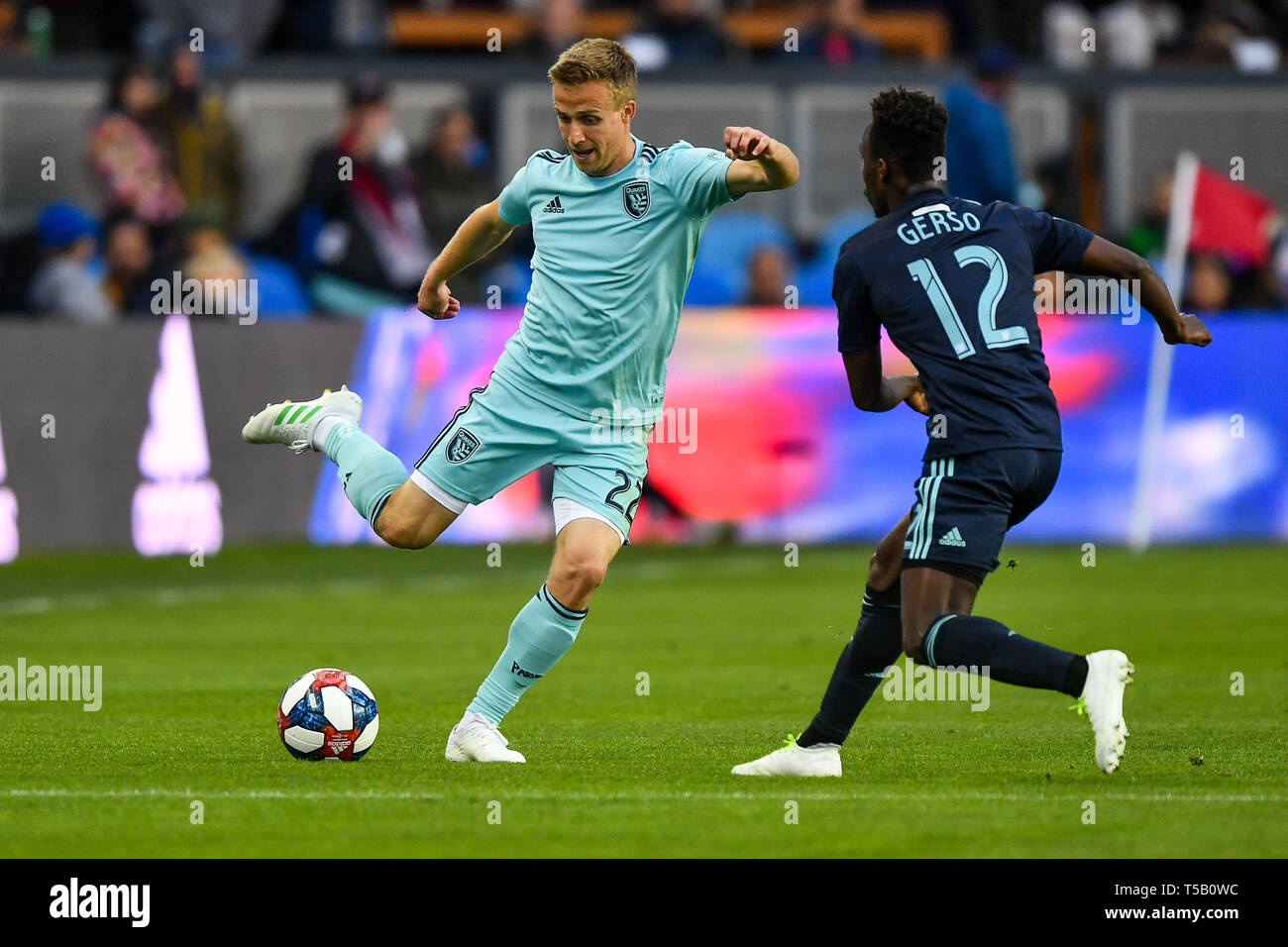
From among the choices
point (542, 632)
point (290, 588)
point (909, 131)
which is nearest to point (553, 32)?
point (290, 588)

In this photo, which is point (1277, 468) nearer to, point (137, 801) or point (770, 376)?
point (770, 376)

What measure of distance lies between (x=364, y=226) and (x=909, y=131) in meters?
11.6

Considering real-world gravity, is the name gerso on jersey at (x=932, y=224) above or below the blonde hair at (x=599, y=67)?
below

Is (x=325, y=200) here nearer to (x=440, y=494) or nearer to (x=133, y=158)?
(x=133, y=158)

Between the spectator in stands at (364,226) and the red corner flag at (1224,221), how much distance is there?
6.21 meters

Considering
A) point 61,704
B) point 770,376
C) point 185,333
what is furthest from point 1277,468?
point 61,704

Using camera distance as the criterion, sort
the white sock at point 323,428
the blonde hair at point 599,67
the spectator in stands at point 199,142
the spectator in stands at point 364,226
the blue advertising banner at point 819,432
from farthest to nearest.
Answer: the spectator in stands at point 364,226 < the spectator in stands at point 199,142 < the blue advertising banner at point 819,432 < the white sock at point 323,428 < the blonde hair at point 599,67

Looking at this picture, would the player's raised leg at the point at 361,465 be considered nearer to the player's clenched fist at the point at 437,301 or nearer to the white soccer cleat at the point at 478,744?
the player's clenched fist at the point at 437,301

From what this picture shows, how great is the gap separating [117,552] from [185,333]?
5.39 ft

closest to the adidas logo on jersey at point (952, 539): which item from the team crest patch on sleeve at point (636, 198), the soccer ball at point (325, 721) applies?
the team crest patch on sleeve at point (636, 198)

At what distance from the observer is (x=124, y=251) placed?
17.3m

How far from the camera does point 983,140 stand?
14.8 m

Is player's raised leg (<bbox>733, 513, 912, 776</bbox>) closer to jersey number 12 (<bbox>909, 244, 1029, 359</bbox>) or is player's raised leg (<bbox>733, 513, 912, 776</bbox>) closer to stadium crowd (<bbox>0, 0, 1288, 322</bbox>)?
jersey number 12 (<bbox>909, 244, 1029, 359</bbox>)

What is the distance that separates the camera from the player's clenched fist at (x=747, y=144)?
694cm
